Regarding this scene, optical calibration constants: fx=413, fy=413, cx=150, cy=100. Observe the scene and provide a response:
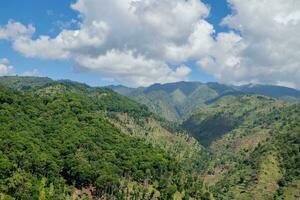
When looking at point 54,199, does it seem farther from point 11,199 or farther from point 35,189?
point 11,199

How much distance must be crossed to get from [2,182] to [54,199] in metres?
25.5

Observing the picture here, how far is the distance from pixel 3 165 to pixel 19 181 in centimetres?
1089

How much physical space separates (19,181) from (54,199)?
18.8 metres

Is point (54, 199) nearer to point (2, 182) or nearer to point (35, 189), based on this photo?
point (35, 189)

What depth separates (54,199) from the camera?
197500 mm

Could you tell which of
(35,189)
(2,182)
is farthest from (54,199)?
(2,182)

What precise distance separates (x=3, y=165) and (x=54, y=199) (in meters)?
28.8

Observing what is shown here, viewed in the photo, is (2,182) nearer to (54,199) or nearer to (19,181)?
(19,181)

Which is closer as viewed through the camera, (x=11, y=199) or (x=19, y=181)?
→ (x=11, y=199)

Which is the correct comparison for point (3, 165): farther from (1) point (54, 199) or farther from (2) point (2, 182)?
(1) point (54, 199)

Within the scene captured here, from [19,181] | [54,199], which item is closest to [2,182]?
[19,181]

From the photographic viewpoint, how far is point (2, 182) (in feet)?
617

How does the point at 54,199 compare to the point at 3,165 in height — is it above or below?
below

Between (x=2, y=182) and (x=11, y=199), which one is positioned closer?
(x=11, y=199)
